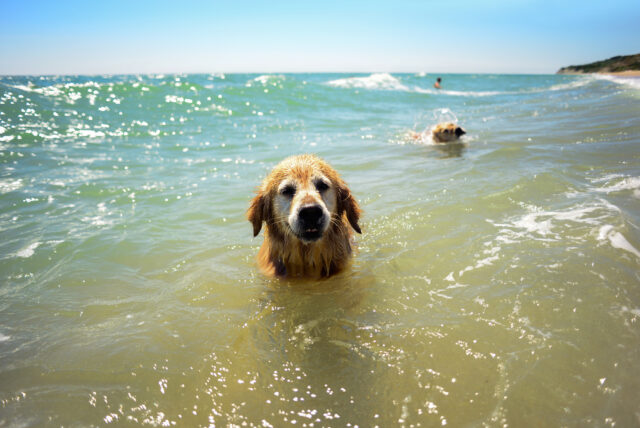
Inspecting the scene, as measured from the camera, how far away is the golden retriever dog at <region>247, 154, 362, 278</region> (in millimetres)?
4102

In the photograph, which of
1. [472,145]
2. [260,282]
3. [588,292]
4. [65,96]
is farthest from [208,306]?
[65,96]

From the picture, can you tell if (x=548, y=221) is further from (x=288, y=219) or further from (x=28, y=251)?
(x=28, y=251)

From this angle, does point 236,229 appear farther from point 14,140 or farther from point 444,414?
point 14,140

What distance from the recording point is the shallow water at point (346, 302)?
232cm

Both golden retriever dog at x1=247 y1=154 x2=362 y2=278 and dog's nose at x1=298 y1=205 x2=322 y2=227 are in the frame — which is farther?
golden retriever dog at x1=247 y1=154 x2=362 y2=278

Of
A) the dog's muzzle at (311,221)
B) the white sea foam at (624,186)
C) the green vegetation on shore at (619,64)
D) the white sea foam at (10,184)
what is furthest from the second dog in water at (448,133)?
the green vegetation on shore at (619,64)

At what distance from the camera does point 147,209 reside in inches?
252

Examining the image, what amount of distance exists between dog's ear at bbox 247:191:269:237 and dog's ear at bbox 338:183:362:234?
0.88 metres

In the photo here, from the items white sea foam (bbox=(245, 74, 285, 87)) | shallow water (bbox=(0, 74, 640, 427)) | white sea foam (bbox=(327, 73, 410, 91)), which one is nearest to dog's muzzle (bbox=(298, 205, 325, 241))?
shallow water (bbox=(0, 74, 640, 427))

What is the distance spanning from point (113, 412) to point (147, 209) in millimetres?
4624

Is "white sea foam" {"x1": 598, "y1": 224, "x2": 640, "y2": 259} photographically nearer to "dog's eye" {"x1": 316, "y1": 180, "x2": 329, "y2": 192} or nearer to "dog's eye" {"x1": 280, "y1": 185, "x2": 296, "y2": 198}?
"dog's eye" {"x1": 316, "y1": 180, "x2": 329, "y2": 192}

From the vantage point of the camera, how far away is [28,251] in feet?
15.4

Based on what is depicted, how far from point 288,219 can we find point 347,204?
2.94ft

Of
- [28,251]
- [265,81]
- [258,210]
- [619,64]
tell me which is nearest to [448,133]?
[258,210]
